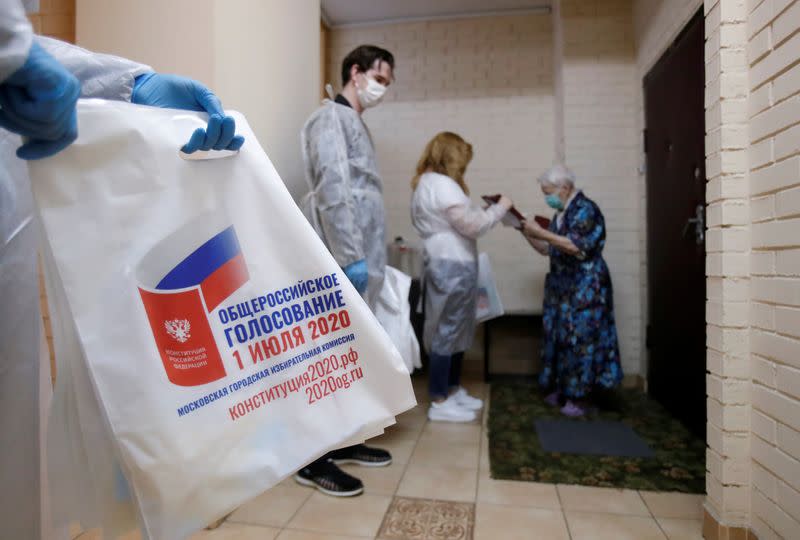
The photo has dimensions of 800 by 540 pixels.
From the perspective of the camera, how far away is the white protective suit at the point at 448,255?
2441 mm

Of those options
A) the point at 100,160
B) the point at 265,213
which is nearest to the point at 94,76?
the point at 100,160

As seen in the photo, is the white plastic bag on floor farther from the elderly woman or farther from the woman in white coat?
the elderly woman

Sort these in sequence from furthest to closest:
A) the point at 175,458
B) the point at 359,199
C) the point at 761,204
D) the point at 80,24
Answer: the point at 359,199, the point at 80,24, the point at 761,204, the point at 175,458

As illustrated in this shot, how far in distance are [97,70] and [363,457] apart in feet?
5.53

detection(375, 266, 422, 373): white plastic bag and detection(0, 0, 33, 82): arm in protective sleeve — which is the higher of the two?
detection(0, 0, 33, 82): arm in protective sleeve

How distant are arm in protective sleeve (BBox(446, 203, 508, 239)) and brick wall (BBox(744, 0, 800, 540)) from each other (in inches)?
48.5

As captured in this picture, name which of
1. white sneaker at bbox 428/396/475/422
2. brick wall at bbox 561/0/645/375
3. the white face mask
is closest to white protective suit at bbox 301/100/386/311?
the white face mask

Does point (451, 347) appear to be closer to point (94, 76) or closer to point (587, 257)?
point (587, 257)

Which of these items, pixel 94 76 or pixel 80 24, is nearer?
pixel 94 76

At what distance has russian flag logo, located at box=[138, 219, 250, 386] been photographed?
57cm

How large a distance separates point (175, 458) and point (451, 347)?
2027 mm

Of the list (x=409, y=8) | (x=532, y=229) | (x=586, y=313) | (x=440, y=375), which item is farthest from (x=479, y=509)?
(x=409, y=8)

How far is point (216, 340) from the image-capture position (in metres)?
0.61

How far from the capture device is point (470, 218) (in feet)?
7.98
